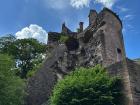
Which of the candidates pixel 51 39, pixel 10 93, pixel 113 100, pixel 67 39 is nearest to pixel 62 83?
pixel 113 100

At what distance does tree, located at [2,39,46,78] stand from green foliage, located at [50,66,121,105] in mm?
21534

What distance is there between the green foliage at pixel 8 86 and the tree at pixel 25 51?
15.9 meters

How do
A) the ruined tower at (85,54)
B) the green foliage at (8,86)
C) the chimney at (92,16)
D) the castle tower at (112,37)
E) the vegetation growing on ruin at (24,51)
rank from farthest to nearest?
the vegetation growing on ruin at (24,51)
the chimney at (92,16)
the ruined tower at (85,54)
the castle tower at (112,37)
the green foliage at (8,86)

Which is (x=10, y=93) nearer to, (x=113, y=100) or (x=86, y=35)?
(x=113, y=100)

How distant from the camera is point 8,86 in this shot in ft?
60.2

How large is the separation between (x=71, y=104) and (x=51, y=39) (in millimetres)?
20003

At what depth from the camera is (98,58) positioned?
2247cm

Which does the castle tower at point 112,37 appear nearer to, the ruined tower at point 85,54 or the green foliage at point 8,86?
the ruined tower at point 85,54

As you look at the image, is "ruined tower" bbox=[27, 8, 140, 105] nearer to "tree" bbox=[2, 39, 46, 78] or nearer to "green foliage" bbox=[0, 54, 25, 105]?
"green foliage" bbox=[0, 54, 25, 105]

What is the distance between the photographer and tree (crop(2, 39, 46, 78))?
36609 millimetres

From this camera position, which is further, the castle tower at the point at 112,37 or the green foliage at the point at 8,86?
the castle tower at the point at 112,37

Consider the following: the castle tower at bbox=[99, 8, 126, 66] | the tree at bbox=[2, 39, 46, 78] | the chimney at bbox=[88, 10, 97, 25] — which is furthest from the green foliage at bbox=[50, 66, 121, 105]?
the tree at bbox=[2, 39, 46, 78]

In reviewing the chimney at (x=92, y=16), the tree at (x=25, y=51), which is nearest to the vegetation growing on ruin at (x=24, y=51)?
the tree at (x=25, y=51)

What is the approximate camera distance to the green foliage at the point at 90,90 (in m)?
13.7
